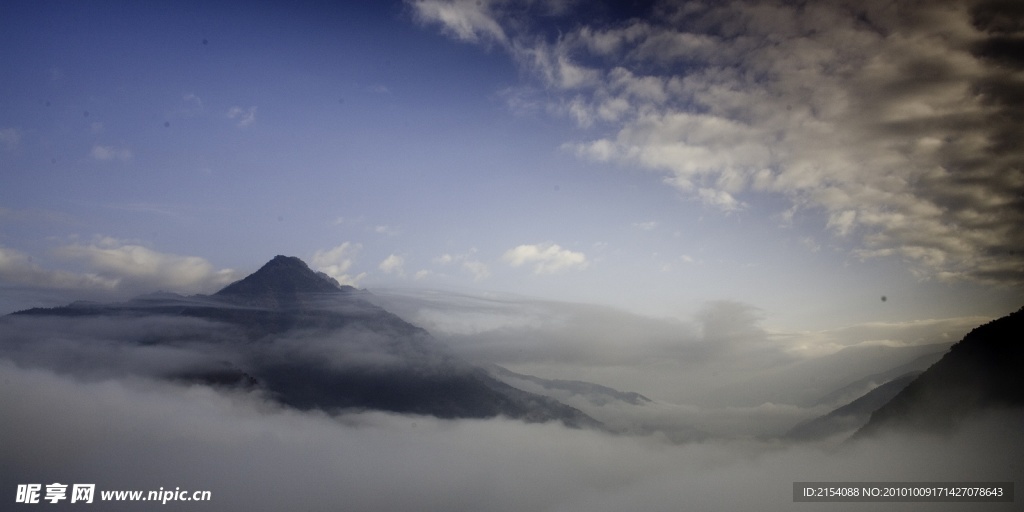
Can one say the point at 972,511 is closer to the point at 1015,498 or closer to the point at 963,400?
the point at 1015,498

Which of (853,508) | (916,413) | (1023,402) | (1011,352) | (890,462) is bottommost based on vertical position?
(853,508)

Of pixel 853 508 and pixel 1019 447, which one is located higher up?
pixel 1019 447

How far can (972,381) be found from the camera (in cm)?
17450

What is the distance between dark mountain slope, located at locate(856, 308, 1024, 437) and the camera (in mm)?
163750

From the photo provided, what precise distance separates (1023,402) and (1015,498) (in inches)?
1423

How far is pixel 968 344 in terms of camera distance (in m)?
183

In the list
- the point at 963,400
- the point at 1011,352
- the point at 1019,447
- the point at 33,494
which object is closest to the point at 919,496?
the point at 1019,447

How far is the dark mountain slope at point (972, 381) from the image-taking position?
537 ft

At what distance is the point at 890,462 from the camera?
19350 centimetres

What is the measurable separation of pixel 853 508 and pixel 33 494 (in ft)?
895

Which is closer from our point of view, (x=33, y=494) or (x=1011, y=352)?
(x=33, y=494)

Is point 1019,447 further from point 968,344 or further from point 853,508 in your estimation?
point 853,508

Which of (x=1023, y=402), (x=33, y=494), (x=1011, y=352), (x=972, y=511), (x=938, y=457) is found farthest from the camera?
(x=938, y=457)

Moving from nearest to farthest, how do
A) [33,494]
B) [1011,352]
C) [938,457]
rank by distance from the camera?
[33,494], [1011,352], [938,457]
